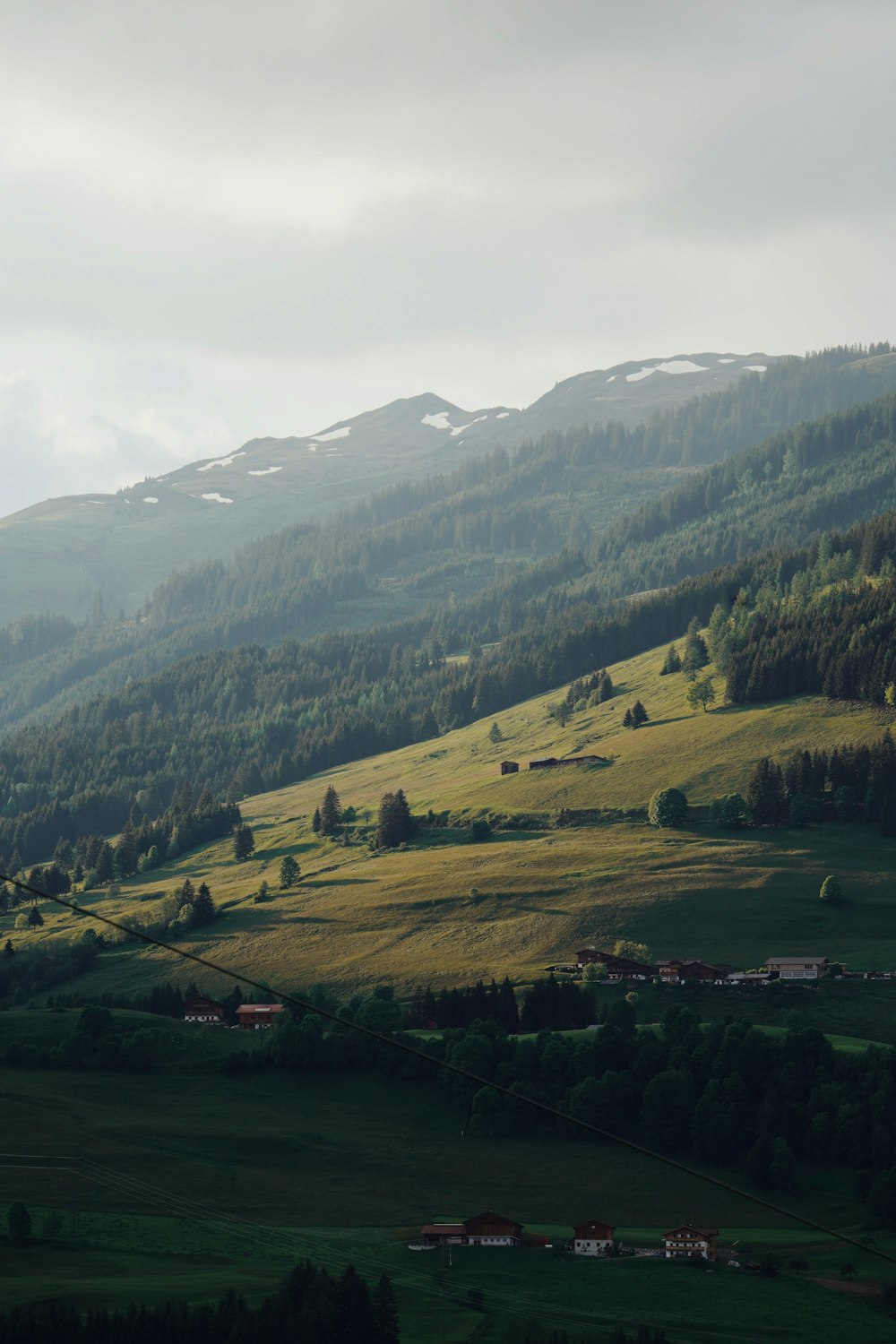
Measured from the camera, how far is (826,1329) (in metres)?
81.6

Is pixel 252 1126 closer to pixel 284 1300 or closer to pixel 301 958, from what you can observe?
pixel 284 1300

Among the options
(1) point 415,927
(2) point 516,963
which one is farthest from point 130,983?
(2) point 516,963

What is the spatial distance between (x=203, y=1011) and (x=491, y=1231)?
6148 centimetres

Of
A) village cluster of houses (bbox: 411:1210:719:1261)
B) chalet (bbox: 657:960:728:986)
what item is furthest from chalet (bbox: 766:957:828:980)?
village cluster of houses (bbox: 411:1210:719:1261)

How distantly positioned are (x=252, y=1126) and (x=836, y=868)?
281ft

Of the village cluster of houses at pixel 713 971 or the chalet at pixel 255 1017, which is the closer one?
the village cluster of houses at pixel 713 971

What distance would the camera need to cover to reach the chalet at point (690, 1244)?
295 ft

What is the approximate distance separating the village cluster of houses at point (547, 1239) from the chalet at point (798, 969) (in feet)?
168

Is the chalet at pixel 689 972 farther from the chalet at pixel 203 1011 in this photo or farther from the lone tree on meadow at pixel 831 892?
the chalet at pixel 203 1011

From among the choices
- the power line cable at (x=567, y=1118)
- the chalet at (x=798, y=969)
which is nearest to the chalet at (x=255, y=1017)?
the power line cable at (x=567, y=1118)

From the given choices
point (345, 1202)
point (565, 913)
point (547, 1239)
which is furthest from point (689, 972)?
point (547, 1239)

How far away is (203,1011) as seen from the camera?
486 feet

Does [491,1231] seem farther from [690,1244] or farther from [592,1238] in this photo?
[690,1244]

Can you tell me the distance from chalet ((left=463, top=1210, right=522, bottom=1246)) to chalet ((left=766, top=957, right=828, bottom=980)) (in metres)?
55.6
